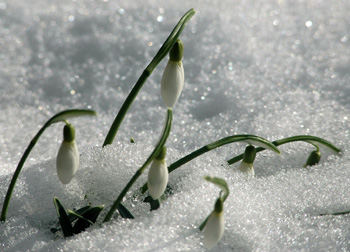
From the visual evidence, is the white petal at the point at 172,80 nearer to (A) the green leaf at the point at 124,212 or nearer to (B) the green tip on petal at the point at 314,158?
(A) the green leaf at the point at 124,212

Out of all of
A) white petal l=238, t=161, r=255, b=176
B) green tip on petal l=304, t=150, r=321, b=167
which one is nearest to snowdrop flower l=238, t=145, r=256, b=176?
white petal l=238, t=161, r=255, b=176

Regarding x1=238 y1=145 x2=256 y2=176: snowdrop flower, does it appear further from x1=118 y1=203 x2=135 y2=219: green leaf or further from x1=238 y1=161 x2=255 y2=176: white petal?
x1=118 y1=203 x2=135 y2=219: green leaf

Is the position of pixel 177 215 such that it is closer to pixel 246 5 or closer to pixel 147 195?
pixel 147 195

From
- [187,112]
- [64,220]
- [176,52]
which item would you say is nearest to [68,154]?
[64,220]

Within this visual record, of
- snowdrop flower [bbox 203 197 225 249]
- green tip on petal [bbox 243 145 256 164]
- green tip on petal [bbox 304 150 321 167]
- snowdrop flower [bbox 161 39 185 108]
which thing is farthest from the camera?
green tip on petal [bbox 304 150 321 167]

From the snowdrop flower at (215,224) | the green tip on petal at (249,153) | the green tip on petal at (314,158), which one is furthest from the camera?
the green tip on petal at (314,158)

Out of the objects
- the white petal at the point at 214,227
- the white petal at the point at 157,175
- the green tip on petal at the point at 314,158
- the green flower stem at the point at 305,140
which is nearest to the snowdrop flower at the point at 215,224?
the white petal at the point at 214,227
